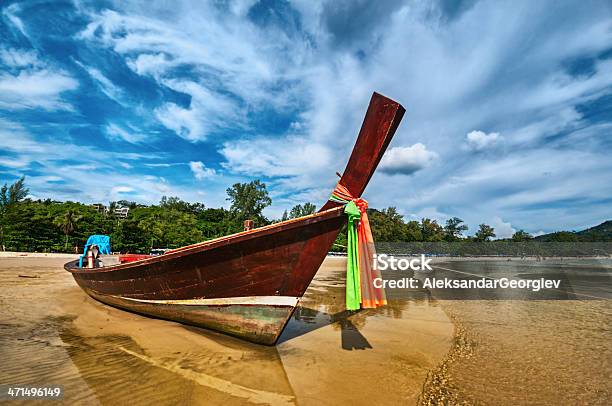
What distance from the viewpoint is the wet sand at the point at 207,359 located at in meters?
3.65

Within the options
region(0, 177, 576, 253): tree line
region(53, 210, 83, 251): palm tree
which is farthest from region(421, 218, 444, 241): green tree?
region(53, 210, 83, 251): palm tree

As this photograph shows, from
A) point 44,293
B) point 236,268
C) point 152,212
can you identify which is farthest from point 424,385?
point 152,212

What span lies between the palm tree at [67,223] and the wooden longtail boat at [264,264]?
38520 mm

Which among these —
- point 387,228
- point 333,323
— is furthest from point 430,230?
point 333,323

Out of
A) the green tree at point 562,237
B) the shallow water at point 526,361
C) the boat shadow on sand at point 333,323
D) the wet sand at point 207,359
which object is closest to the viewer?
the wet sand at point 207,359

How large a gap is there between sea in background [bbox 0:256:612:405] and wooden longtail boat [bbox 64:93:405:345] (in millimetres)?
528

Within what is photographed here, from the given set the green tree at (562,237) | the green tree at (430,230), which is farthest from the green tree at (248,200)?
the green tree at (562,237)

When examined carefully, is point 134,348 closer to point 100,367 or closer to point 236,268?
point 100,367

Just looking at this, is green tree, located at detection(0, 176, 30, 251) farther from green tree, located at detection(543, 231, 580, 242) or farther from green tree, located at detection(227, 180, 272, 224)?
green tree, located at detection(543, 231, 580, 242)

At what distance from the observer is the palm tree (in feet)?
114

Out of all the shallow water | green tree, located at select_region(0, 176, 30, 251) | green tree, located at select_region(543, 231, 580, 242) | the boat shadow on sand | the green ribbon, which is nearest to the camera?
the shallow water

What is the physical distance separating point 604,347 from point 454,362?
372cm

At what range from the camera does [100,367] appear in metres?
4.15

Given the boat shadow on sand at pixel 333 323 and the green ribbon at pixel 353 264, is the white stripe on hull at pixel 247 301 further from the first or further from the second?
the boat shadow on sand at pixel 333 323
